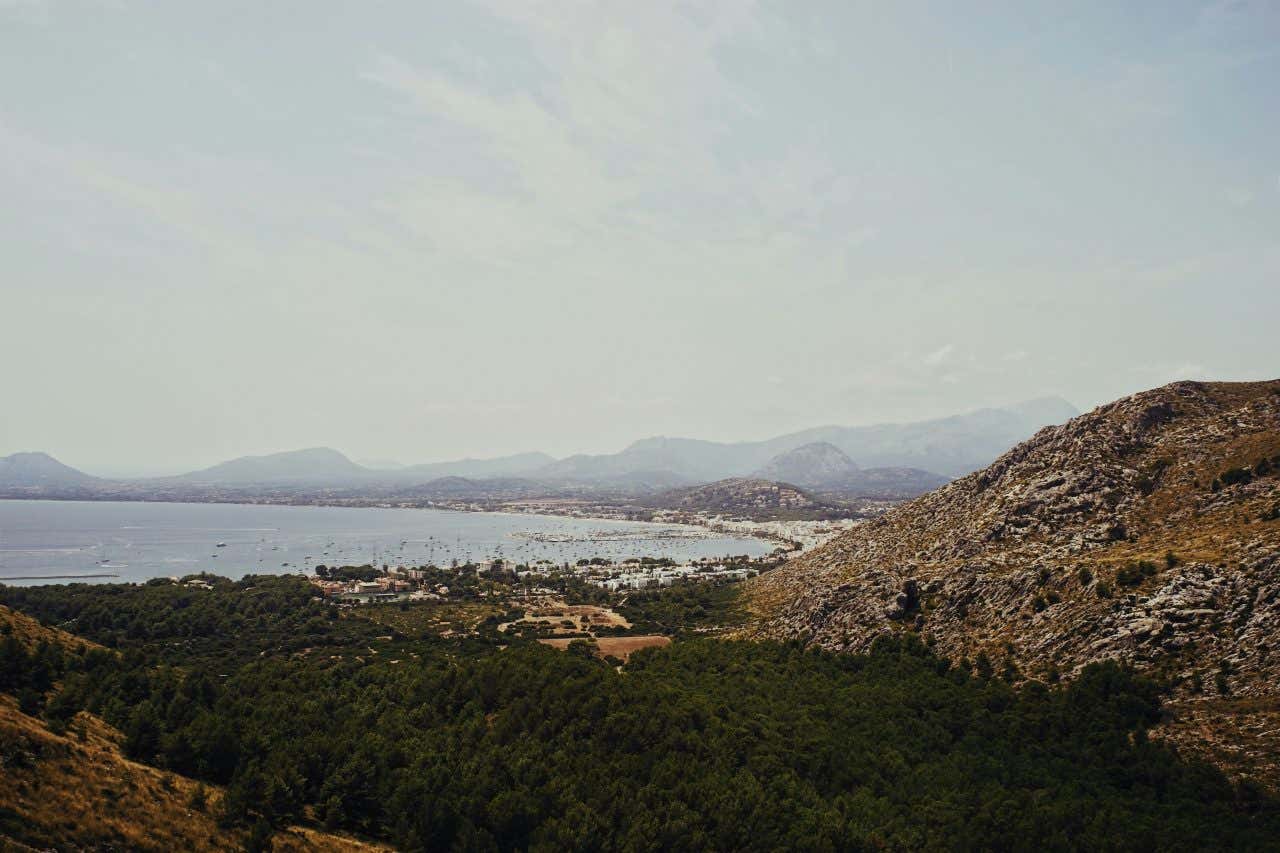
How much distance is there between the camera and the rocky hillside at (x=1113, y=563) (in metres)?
59.2

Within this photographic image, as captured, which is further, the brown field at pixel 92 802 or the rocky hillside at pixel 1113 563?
the rocky hillside at pixel 1113 563

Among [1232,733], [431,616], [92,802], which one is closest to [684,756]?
[92,802]

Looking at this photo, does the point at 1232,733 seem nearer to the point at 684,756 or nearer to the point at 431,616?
the point at 684,756

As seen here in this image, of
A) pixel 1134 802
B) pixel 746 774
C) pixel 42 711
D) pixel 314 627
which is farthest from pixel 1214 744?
pixel 314 627

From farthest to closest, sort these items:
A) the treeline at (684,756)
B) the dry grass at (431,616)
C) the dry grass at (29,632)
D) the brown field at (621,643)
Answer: the dry grass at (431,616) < the brown field at (621,643) < the dry grass at (29,632) < the treeline at (684,756)

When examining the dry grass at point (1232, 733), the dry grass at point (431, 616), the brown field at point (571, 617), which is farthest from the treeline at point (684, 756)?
the brown field at point (571, 617)

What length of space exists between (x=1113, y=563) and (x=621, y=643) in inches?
2998

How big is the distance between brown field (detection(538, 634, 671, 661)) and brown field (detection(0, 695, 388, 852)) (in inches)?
2706

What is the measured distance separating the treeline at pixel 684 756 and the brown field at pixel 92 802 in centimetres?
278

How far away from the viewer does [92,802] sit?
3694cm

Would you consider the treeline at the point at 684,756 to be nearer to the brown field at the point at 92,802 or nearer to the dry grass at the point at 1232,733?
the dry grass at the point at 1232,733

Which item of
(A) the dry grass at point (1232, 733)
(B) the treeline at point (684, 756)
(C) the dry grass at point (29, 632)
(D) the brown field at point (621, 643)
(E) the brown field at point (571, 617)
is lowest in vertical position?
(E) the brown field at point (571, 617)

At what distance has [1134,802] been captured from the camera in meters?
47.3

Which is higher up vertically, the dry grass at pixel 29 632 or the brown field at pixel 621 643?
the dry grass at pixel 29 632
